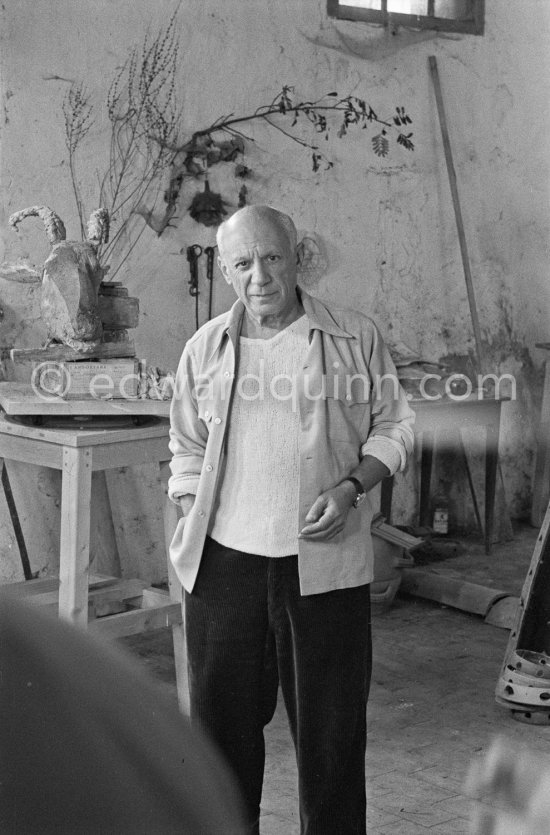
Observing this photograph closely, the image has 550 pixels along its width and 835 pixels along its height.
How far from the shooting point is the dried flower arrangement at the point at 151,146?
4516 mm

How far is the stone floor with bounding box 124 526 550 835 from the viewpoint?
2.95 m

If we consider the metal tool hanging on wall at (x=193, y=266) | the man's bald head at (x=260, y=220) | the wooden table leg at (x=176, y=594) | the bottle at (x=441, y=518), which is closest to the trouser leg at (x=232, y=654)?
the man's bald head at (x=260, y=220)

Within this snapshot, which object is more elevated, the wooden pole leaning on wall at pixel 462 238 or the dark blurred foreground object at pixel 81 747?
the wooden pole leaning on wall at pixel 462 238

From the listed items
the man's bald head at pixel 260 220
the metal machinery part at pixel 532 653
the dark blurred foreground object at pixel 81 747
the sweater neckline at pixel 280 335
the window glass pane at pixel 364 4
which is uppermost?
the window glass pane at pixel 364 4

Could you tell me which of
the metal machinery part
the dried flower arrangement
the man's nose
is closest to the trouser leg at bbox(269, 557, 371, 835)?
the man's nose

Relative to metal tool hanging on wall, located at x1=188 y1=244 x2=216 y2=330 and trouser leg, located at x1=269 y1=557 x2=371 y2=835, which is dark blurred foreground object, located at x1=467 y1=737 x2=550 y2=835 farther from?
metal tool hanging on wall, located at x1=188 y1=244 x2=216 y2=330

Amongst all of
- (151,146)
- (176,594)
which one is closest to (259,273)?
(176,594)

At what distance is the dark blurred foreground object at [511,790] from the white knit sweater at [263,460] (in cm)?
70

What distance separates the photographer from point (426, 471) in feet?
19.5

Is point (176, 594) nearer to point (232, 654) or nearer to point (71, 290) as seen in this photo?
point (71, 290)

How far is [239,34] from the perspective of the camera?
4.96 m

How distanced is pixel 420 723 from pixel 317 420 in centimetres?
159

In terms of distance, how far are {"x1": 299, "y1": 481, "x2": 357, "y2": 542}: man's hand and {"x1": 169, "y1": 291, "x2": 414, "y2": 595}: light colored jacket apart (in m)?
0.03

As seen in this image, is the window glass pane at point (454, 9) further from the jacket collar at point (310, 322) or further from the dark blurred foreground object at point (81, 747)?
the dark blurred foreground object at point (81, 747)
